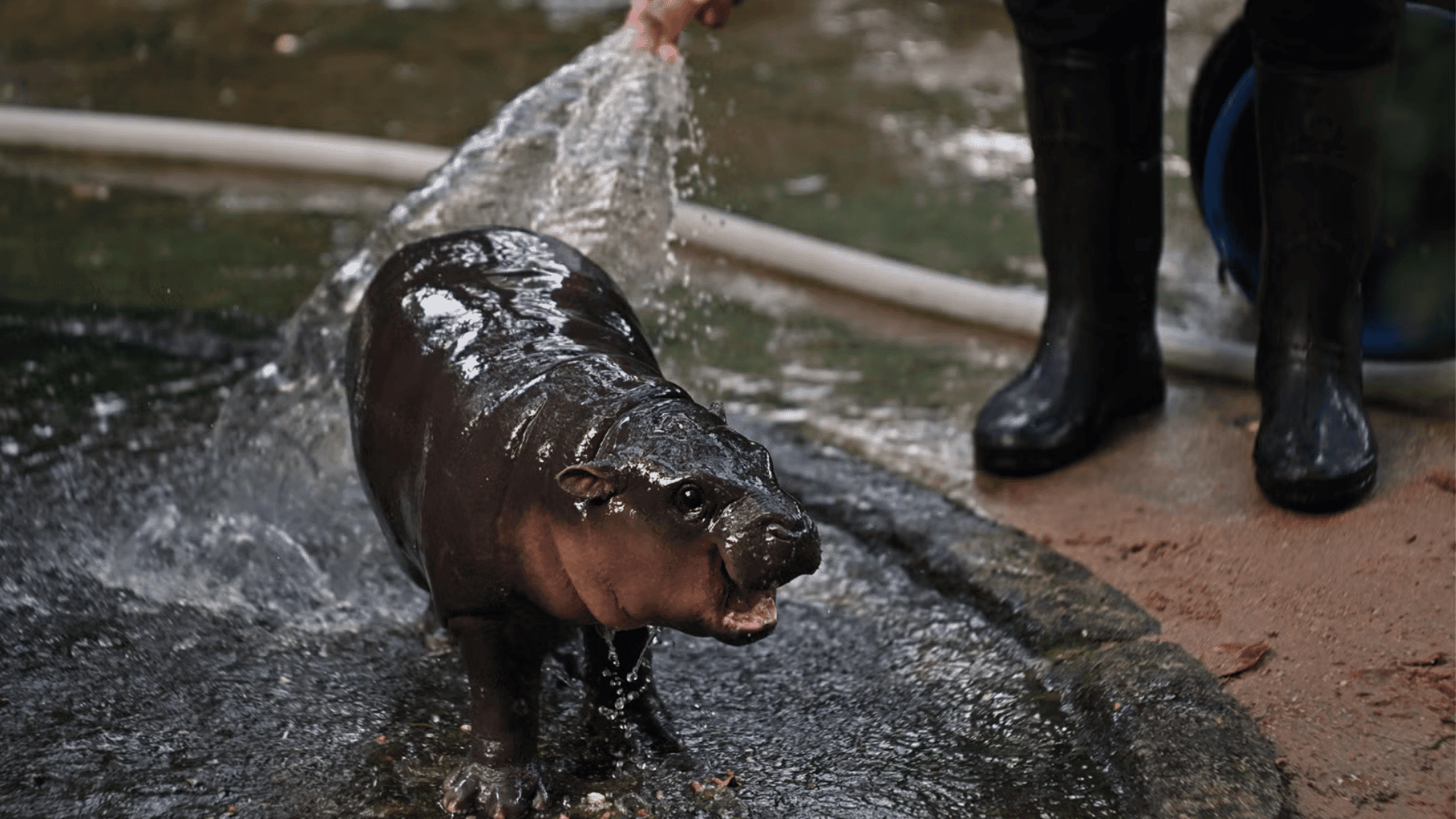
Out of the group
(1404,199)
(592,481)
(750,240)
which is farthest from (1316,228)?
(750,240)

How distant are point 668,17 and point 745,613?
1.39 m

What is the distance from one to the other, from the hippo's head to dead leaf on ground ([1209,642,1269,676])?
3.36 feet

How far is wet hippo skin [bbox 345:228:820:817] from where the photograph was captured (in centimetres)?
188

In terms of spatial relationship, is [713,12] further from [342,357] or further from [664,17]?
[342,357]

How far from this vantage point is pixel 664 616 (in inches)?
75.7

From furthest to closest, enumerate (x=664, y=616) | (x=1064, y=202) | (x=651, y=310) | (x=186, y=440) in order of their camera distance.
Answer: (x=651, y=310) → (x=186, y=440) → (x=1064, y=202) → (x=664, y=616)

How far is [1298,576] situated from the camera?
278cm

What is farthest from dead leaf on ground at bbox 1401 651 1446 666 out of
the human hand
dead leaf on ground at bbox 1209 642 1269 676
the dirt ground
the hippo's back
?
the human hand

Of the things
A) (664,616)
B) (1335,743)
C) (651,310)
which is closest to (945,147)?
(651,310)

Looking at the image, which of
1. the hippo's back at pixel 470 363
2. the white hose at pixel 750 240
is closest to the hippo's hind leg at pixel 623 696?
the hippo's back at pixel 470 363

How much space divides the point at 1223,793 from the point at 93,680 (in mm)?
1867

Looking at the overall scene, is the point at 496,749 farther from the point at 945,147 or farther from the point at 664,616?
the point at 945,147

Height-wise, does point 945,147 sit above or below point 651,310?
below

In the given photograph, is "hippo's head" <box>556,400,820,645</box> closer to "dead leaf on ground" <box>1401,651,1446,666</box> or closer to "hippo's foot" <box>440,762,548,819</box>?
"hippo's foot" <box>440,762,548,819</box>
